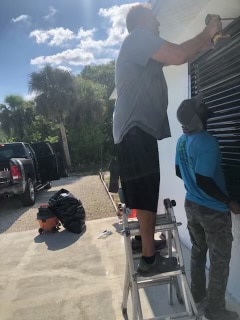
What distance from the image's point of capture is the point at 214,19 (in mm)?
2094

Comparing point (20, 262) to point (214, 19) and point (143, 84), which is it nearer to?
point (143, 84)

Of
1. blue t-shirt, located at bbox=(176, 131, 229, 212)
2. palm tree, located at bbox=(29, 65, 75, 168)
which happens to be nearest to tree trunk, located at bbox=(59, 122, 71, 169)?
palm tree, located at bbox=(29, 65, 75, 168)

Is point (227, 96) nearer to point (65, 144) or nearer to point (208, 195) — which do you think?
point (208, 195)

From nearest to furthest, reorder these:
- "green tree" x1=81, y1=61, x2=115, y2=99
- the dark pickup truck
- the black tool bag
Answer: the black tool bag, the dark pickup truck, "green tree" x1=81, y1=61, x2=115, y2=99

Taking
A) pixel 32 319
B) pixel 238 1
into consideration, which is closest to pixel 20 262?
pixel 32 319

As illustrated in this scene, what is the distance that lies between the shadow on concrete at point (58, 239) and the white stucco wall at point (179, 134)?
1.74 metres

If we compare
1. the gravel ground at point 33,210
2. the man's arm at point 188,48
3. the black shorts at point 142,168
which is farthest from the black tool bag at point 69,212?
the man's arm at point 188,48

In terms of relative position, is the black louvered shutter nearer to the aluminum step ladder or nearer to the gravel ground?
the aluminum step ladder

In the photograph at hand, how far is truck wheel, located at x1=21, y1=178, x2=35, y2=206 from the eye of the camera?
1013cm

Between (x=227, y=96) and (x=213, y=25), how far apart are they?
130 cm

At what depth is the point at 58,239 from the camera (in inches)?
254

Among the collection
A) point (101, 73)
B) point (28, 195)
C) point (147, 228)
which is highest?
point (101, 73)

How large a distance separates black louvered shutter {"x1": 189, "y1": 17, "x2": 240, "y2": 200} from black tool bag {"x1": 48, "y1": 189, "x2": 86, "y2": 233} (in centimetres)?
382

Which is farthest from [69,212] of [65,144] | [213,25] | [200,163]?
[65,144]
